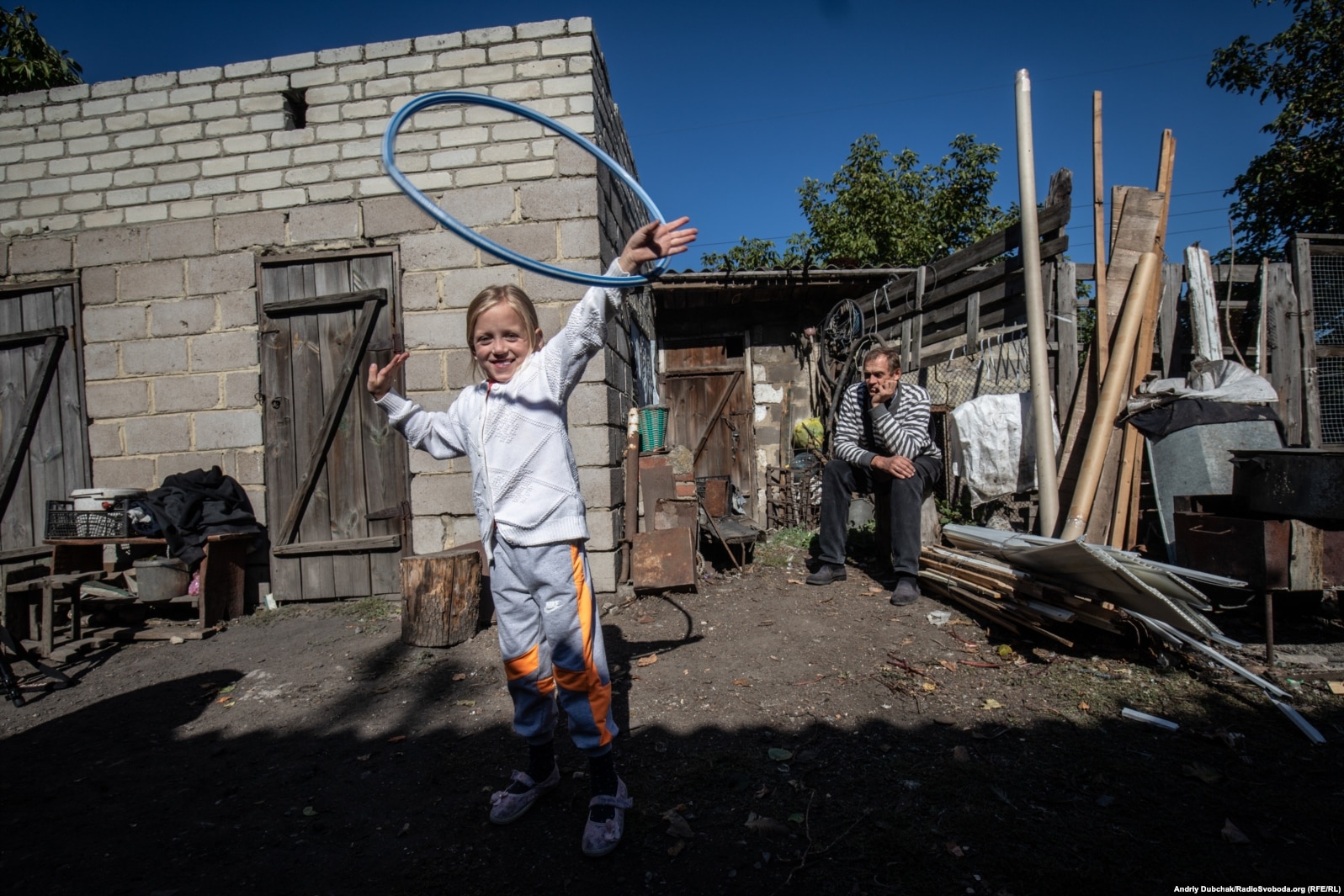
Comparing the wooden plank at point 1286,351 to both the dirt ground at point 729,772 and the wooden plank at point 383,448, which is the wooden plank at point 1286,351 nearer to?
the dirt ground at point 729,772

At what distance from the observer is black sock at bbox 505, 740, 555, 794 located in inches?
88.4

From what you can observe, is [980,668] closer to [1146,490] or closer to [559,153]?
[1146,490]

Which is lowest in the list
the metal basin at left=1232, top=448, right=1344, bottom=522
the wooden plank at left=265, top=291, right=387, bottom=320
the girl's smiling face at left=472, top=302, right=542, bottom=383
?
the metal basin at left=1232, top=448, right=1344, bottom=522

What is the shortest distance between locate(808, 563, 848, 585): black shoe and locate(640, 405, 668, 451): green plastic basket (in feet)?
6.42

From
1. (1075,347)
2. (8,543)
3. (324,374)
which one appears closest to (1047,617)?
(1075,347)

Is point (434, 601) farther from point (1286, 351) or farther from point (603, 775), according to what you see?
point (1286, 351)

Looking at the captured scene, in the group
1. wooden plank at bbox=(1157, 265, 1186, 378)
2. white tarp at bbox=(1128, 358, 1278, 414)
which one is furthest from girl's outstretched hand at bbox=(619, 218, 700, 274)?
wooden plank at bbox=(1157, 265, 1186, 378)

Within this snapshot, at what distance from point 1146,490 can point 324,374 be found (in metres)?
6.15

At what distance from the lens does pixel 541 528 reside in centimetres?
209

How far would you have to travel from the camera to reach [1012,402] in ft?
16.3

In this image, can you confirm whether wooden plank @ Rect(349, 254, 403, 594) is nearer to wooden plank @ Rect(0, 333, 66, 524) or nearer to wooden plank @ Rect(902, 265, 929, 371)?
wooden plank @ Rect(0, 333, 66, 524)

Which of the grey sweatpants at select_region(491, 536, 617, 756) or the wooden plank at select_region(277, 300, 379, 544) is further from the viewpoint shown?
the wooden plank at select_region(277, 300, 379, 544)

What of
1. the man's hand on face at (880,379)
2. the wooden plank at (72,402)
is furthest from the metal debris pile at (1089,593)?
the wooden plank at (72,402)

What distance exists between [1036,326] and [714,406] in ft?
16.8
